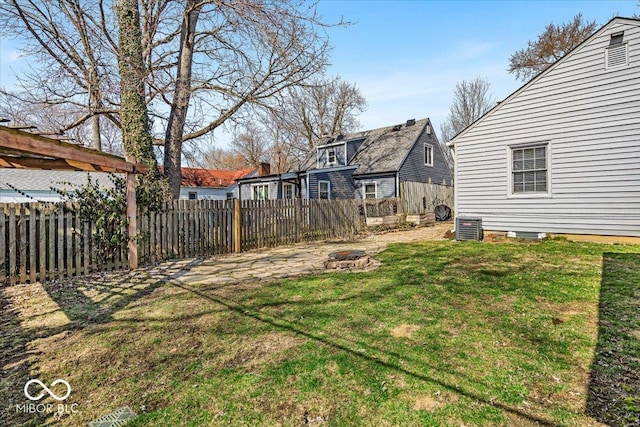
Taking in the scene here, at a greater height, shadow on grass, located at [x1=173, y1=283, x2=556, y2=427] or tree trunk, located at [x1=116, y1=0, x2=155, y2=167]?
tree trunk, located at [x1=116, y1=0, x2=155, y2=167]

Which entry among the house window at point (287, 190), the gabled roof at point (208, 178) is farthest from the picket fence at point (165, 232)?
the gabled roof at point (208, 178)

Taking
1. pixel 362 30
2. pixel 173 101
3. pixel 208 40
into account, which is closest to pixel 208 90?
pixel 173 101

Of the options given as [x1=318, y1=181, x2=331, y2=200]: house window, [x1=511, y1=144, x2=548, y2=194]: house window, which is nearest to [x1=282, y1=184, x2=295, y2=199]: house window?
[x1=318, y1=181, x2=331, y2=200]: house window

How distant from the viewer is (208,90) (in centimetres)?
1054

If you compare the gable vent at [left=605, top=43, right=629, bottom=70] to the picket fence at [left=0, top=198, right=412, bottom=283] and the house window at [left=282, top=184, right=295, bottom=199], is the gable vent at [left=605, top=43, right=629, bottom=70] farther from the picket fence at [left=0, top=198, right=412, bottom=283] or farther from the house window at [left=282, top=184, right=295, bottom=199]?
the house window at [left=282, top=184, right=295, bottom=199]

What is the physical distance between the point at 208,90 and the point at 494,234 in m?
9.68

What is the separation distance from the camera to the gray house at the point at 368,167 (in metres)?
19.9

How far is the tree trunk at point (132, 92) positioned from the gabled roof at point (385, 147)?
13.4 meters

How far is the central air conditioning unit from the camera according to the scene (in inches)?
363

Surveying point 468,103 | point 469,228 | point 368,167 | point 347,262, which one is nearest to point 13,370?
point 347,262

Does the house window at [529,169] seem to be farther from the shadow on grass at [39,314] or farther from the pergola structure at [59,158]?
the pergola structure at [59,158]

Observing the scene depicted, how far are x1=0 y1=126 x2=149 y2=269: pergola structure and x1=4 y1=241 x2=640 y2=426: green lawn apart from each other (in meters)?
2.01

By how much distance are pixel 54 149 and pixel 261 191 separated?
67.1 ft

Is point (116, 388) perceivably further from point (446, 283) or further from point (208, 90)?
point (208, 90)
